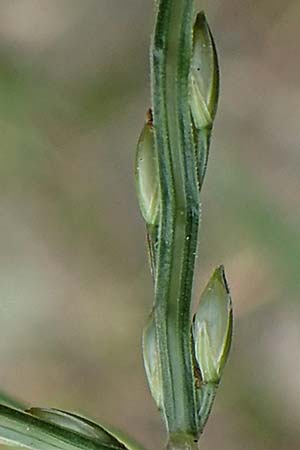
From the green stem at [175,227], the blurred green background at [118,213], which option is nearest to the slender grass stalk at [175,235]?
the green stem at [175,227]

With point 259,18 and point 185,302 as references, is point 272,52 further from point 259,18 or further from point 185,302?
point 185,302

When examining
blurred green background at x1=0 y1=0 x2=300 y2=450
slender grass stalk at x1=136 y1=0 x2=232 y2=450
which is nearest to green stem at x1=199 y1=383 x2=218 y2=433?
slender grass stalk at x1=136 y1=0 x2=232 y2=450

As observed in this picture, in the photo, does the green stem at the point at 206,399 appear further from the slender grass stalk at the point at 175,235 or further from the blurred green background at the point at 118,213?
the blurred green background at the point at 118,213

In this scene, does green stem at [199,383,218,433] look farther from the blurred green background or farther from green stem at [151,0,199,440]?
the blurred green background

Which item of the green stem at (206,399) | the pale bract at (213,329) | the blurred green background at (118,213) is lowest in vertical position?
the green stem at (206,399)

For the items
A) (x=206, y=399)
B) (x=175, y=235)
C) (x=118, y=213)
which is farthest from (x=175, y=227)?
(x=118, y=213)

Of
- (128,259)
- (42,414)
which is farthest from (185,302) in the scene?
(128,259)
